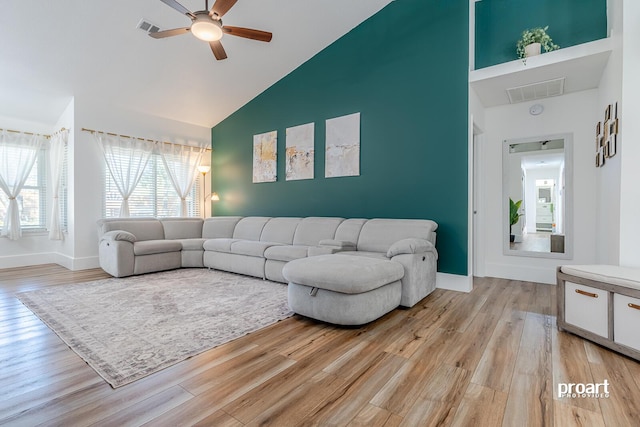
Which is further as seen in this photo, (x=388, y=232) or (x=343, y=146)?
(x=343, y=146)

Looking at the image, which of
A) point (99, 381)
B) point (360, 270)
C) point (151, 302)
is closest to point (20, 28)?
point (151, 302)

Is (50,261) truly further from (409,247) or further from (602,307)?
(602,307)

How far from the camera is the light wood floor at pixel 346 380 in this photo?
147 cm

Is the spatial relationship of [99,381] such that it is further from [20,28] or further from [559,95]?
[559,95]

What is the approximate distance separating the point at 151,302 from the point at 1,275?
322 cm

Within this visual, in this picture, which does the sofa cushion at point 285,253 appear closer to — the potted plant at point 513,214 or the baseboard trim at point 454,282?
the baseboard trim at point 454,282

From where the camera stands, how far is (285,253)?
13.2 ft

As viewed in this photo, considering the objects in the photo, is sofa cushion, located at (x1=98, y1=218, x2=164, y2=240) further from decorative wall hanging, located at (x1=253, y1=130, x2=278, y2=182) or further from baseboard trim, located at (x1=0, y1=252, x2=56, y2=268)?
decorative wall hanging, located at (x1=253, y1=130, x2=278, y2=182)

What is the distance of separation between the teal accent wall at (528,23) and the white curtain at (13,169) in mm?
7247

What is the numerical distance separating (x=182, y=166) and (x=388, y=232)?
474cm

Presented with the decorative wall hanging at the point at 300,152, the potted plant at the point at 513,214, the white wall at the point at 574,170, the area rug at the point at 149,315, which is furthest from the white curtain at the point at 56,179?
the potted plant at the point at 513,214

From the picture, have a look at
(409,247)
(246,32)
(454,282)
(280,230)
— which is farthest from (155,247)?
(454,282)

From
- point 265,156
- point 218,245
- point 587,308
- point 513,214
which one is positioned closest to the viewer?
point 587,308

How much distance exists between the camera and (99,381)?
1773mm
